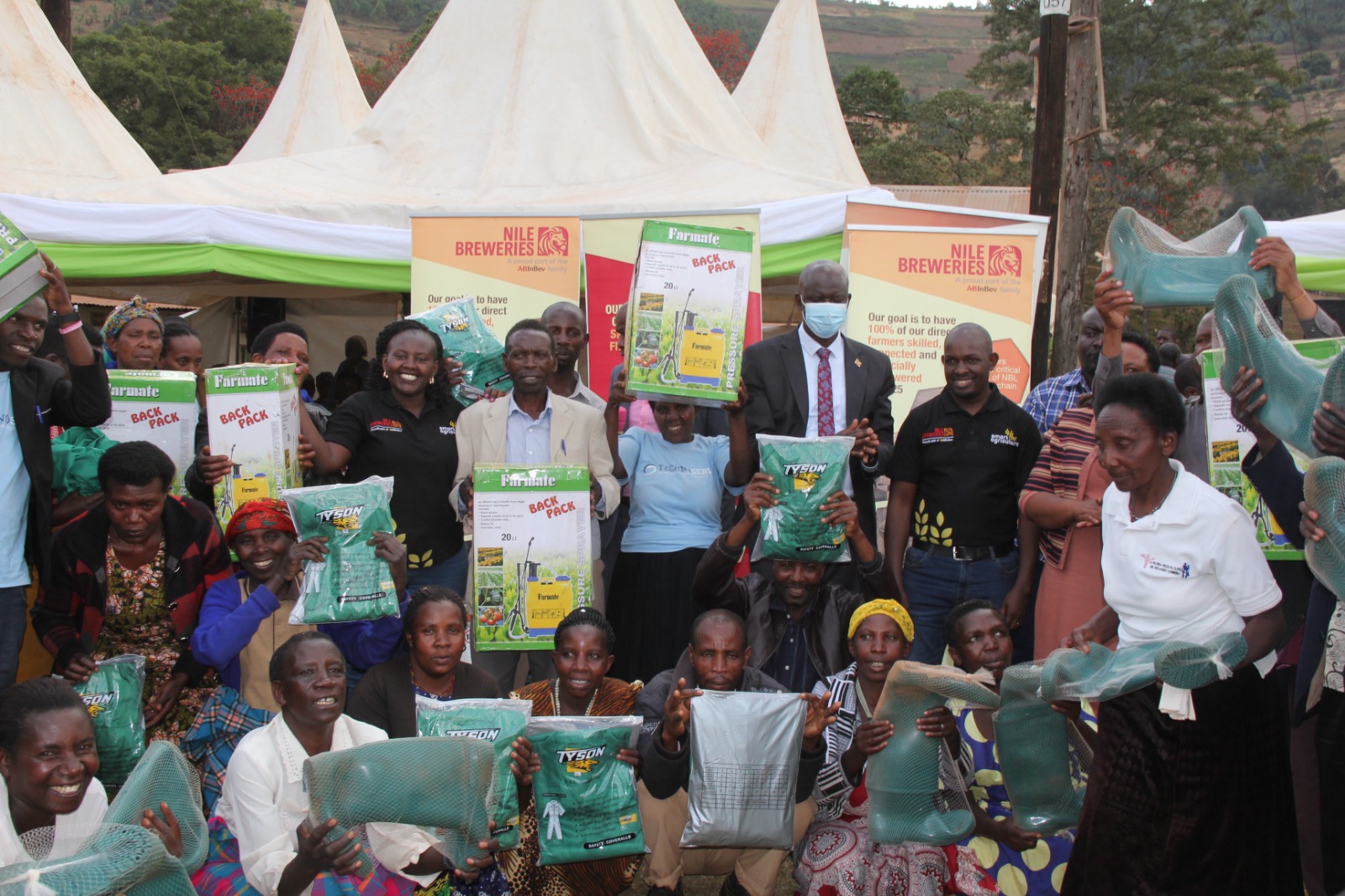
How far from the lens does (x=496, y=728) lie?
11.2ft

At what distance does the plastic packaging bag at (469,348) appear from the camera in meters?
4.94

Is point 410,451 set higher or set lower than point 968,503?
higher

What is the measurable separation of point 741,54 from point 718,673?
94.6ft

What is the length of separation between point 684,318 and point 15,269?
2163 mm

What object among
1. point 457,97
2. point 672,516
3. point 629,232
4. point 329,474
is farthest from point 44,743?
point 457,97

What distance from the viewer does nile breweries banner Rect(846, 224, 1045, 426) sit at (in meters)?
6.35

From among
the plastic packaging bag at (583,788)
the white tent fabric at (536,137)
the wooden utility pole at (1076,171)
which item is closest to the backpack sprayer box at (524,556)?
the plastic packaging bag at (583,788)

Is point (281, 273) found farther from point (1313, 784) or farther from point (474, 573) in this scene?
point (1313, 784)

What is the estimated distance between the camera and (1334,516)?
2900mm

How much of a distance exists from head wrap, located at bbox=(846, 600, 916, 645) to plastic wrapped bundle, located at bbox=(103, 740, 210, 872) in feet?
7.18

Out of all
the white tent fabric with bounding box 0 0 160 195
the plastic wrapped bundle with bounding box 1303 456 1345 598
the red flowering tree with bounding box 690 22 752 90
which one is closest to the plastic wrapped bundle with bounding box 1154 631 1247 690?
the plastic wrapped bundle with bounding box 1303 456 1345 598

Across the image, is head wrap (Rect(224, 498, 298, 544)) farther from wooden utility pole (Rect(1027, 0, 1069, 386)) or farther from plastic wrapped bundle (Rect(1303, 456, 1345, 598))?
wooden utility pole (Rect(1027, 0, 1069, 386))

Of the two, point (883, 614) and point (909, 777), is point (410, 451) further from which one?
point (909, 777)

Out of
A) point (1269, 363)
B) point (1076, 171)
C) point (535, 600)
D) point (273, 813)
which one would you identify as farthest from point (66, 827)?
point (1076, 171)
